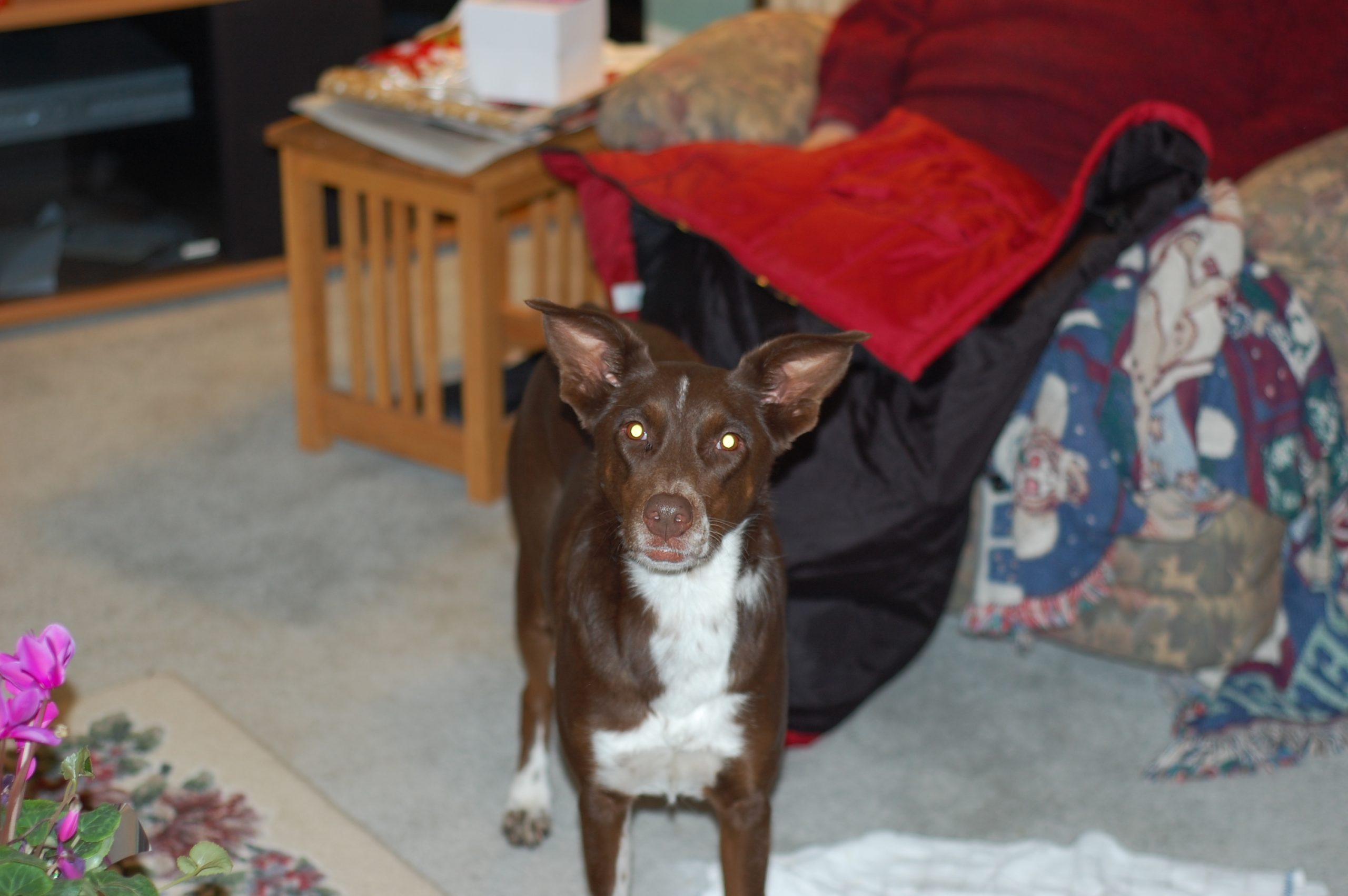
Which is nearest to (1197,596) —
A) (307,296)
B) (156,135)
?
(307,296)

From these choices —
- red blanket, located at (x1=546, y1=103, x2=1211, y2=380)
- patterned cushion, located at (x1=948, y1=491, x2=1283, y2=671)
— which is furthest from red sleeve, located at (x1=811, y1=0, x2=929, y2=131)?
patterned cushion, located at (x1=948, y1=491, x2=1283, y2=671)

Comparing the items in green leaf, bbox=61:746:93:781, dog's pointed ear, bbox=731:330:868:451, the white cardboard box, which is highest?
the white cardboard box

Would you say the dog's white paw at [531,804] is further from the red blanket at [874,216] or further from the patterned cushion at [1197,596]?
the patterned cushion at [1197,596]

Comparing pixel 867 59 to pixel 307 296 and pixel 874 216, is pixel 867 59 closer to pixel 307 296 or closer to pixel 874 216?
pixel 874 216

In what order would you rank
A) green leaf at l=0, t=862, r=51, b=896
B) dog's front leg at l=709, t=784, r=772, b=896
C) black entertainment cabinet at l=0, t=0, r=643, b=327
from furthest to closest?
black entertainment cabinet at l=0, t=0, r=643, b=327, dog's front leg at l=709, t=784, r=772, b=896, green leaf at l=0, t=862, r=51, b=896

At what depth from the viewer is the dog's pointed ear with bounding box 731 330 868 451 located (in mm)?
1629

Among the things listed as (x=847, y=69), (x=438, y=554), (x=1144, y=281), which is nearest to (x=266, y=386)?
(x=438, y=554)

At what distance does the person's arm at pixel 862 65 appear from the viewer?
296 centimetres

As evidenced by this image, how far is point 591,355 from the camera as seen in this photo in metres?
1.68

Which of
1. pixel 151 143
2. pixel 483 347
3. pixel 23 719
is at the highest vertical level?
pixel 23 719

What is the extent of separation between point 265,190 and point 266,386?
0.63 meters

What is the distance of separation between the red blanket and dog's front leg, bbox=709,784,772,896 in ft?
2.26

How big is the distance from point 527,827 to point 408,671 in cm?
49

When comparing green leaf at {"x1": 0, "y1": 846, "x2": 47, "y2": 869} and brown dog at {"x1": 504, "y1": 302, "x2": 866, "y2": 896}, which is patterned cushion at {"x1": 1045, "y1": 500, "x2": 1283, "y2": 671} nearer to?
brown dog at {"x1": 504, "y1": 302, "x2": 866, "y2": 896}
